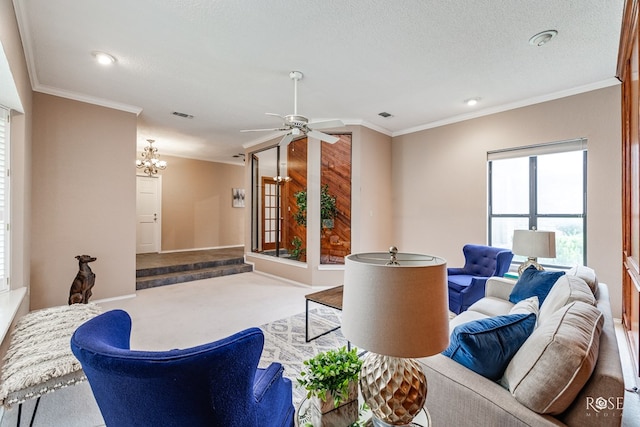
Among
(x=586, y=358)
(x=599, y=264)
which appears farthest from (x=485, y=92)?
(x=586, y=358)

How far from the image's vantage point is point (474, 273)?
3.80 meters

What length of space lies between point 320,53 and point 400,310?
2791 millimetres

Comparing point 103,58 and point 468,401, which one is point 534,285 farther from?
point 103,58

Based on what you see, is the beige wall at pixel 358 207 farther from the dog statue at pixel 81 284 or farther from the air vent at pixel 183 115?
the dog statue at pixel 81 284

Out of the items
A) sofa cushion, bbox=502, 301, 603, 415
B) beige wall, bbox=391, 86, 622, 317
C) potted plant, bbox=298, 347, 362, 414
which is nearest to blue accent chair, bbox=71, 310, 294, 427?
potted plant, bbox=298, 347, 362, 414

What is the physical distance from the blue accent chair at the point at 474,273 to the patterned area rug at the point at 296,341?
4.57 feet

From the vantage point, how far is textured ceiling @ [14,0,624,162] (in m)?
2.30

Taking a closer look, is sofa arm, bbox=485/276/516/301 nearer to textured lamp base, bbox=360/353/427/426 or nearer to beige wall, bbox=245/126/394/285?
beige wall, bbox=245/126/394/285

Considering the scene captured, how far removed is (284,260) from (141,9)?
425 centimetres

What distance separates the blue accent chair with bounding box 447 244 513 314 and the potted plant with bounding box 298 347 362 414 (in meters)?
2.69

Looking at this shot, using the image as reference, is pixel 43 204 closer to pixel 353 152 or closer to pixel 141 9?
pixel 141 9

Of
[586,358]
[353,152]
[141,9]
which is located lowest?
[586,358]

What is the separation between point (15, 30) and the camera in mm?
2328

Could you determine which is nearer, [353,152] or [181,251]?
[353,152]
